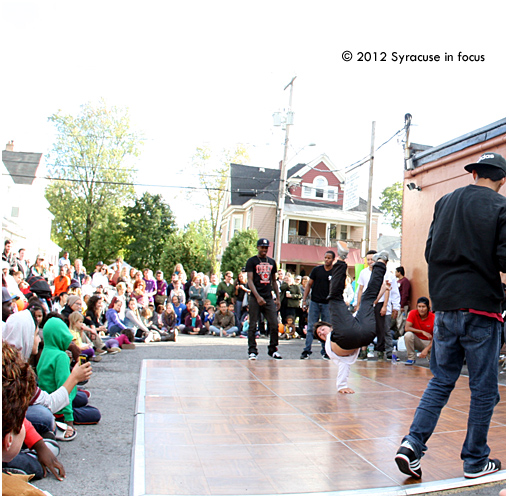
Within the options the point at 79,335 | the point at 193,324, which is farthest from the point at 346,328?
the point at 193,324

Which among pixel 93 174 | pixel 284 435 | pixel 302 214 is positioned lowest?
pixel 284 435

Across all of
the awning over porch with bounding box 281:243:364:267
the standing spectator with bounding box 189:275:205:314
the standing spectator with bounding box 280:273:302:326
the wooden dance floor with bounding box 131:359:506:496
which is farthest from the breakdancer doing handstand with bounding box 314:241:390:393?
the awning over porch with bounding box 281:243:364:267

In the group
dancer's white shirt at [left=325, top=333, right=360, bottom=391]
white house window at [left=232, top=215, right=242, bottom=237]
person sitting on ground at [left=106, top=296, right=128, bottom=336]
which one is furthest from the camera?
white house window at [left=232, top=215, right=242, bottom=237]

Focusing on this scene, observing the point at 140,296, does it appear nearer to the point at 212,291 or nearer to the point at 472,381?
the point at 212,291

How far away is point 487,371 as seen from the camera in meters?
2.86

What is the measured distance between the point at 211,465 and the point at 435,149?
8.82m

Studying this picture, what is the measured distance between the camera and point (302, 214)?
34812 millimetres

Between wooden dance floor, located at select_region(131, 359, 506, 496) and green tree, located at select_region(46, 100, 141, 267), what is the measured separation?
28235mm

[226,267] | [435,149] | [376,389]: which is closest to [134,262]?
[226,267]

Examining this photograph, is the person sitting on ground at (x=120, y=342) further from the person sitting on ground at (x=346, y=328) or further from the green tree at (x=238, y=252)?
the green tree at (x=238, y=252)

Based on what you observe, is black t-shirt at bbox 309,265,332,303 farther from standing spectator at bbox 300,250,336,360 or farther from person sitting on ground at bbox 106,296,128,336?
person sitting on ground at bbox 106,296,128,336

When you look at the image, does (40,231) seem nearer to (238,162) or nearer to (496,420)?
(238,162)

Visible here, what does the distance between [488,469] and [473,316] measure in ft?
3.00

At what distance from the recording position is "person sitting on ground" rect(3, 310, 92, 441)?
3367 mm
